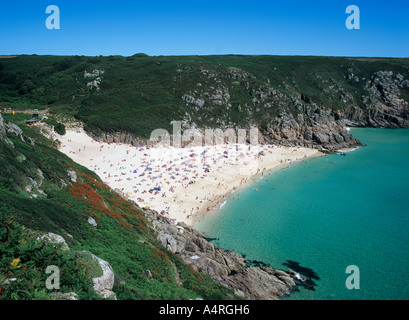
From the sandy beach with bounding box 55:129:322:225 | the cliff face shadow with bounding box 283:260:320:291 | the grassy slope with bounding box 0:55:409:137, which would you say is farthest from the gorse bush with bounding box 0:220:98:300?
the grassy slope with bounding box 0:55:409:137

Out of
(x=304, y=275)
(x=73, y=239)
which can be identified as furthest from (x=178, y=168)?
(x=73, y=239)

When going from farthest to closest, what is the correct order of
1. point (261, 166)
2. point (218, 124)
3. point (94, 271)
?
point (218, 124), point (261, 166), point (94, 271)

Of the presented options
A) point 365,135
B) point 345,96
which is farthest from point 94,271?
point 345,96

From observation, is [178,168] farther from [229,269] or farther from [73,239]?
[73,239]

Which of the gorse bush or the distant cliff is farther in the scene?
the distant cliff

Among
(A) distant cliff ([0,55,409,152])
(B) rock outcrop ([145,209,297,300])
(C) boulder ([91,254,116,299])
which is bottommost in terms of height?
(B) rock outcrop ([145,209,297,300])

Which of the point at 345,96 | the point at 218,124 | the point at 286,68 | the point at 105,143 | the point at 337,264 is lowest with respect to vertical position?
the point at 337,264

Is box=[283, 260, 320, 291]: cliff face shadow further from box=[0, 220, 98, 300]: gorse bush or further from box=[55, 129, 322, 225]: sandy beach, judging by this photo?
box=[0, 220, 98, 300]: gorse bush
